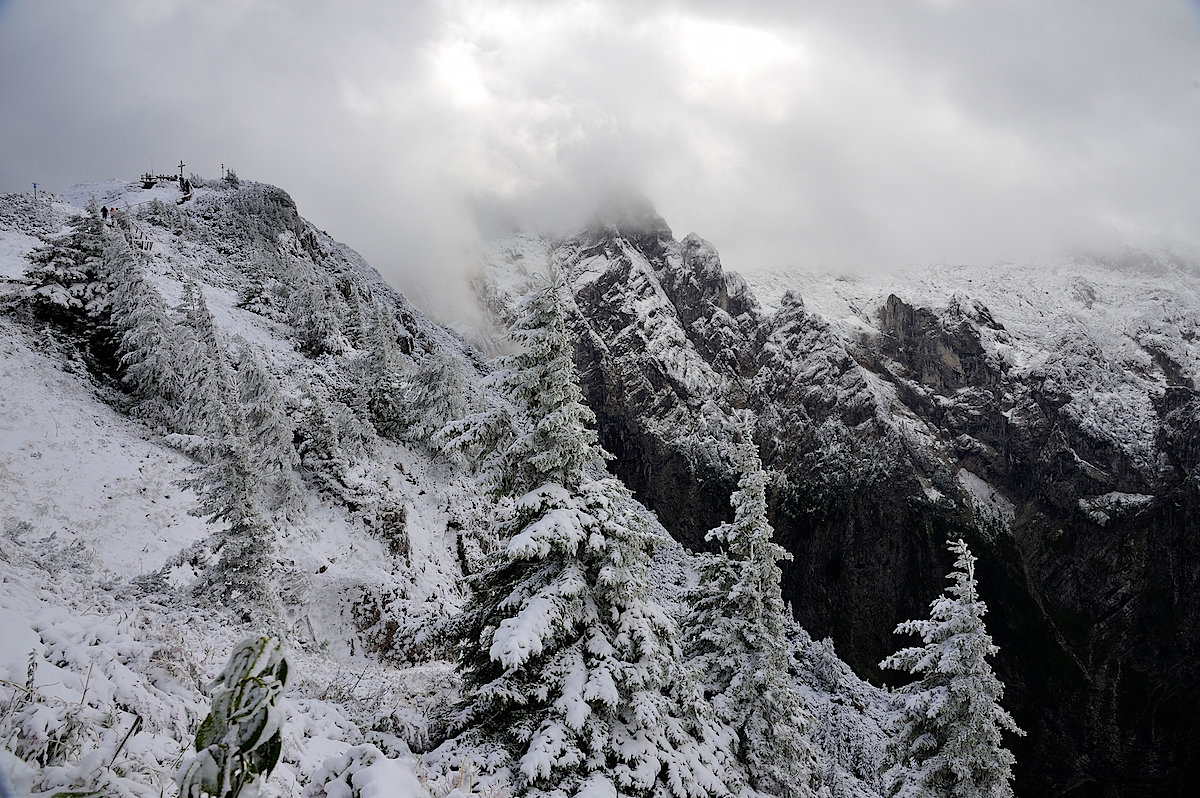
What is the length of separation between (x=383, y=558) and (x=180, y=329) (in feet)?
43.8

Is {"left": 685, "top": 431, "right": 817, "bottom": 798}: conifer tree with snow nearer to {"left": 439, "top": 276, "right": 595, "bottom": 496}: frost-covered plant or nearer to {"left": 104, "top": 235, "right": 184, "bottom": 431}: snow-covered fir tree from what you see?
{"left": 439, "top": 276, "right": 595, "bottom": 496}: frost-covered plant

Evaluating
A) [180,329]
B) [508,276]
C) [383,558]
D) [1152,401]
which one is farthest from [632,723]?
[508,276]

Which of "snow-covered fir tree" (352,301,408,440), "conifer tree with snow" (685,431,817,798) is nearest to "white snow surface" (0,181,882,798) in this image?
"snow-covered fir tree" (352,301,408,440)

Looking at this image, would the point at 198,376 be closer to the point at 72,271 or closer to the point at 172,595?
the point at 72,271

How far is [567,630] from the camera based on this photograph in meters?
8.39

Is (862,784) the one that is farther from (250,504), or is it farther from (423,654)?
(250,504)

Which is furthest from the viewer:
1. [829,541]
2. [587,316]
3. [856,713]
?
[587,316]

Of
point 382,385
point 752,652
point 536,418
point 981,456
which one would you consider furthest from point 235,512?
point 981,456

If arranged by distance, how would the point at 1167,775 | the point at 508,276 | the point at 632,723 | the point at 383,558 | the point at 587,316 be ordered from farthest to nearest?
1. the point at 508,276
2. the point at 587,316
3. the point at 1167,775
4. the point at 383,558
5. the point at 632,723

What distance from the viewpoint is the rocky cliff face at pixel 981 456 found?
74188 mm

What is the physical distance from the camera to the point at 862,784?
2488 centimetres

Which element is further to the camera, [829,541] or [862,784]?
[829,541]

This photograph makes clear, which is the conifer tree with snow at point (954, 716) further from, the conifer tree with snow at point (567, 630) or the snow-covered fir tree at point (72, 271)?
the snow-covered fir tree at point (72, 271)

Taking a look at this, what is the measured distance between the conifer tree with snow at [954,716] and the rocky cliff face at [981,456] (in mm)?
72104
